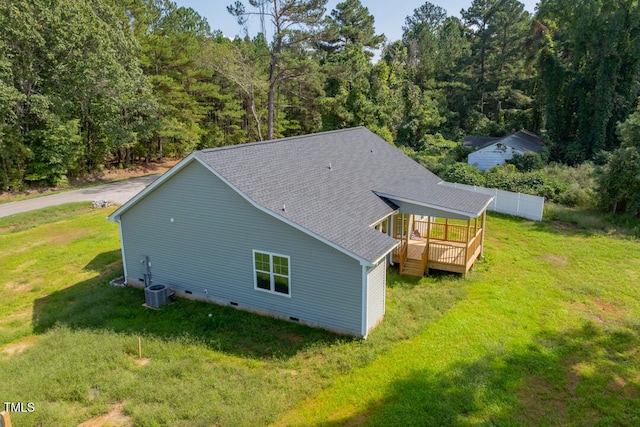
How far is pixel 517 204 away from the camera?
71.8 ft

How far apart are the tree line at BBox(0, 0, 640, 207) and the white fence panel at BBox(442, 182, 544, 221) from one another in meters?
5.21

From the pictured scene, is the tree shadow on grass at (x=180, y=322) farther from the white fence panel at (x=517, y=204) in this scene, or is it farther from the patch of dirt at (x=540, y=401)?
the white fence panel at (x=517, y=204)

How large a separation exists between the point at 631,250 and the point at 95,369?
64.2ft

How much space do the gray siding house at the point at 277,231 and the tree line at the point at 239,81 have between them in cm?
1590

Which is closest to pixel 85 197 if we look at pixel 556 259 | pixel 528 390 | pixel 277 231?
pixel 277 231

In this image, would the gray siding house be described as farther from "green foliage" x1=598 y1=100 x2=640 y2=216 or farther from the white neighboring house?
the white neighboring house

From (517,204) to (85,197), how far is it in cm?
2748

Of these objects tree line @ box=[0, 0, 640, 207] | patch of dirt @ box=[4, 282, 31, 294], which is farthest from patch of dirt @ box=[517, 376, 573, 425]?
tree line @ box=[0, 0, 640, 207]

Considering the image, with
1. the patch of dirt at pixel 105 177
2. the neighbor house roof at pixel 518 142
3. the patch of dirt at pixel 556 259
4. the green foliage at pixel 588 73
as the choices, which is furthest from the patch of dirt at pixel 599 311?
the patch of dirt at pixel 105 177

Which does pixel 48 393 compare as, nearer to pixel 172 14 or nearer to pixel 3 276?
pixel 3 276

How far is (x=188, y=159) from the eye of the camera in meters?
11.4

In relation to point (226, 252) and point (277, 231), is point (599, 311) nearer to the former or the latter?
point (277, 231)

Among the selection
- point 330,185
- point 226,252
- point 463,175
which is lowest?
point 226,252

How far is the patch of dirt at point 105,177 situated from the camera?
27825 millimetres
